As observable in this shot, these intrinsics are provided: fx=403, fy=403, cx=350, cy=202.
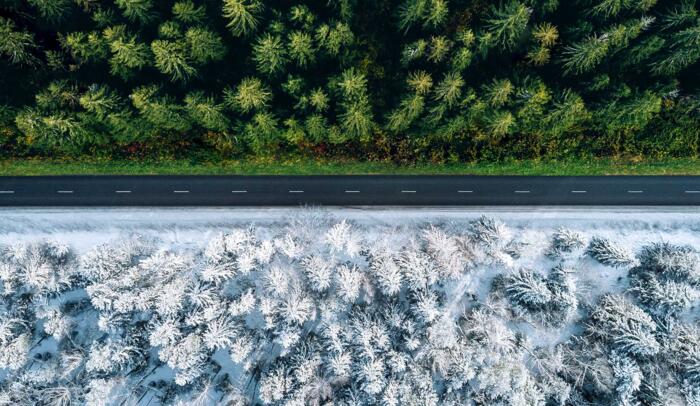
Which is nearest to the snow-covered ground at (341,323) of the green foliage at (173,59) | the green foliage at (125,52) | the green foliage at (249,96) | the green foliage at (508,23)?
the green foliage at (249,96)

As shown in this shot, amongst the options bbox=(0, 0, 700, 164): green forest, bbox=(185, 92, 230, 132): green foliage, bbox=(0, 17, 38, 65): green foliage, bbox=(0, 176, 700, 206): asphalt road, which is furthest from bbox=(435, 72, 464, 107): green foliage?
bbox=(0, 17, 38, 65): green foliage

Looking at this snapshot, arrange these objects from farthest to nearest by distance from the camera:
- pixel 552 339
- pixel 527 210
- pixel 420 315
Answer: pixel 527 210 → pixel 552 339 → pixel 420 315

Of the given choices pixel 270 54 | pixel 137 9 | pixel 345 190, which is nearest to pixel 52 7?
pixel 137 9

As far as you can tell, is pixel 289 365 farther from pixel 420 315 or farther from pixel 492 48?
pixel 492 48

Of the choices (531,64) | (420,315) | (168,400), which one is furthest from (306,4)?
(168,400)

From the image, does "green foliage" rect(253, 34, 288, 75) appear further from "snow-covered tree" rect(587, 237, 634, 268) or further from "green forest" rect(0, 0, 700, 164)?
"snow-covered tree" rect(587, 237, 634, 268)

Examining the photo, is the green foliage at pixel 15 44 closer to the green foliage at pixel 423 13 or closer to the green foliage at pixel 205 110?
the green foliage at pixel 205 110
